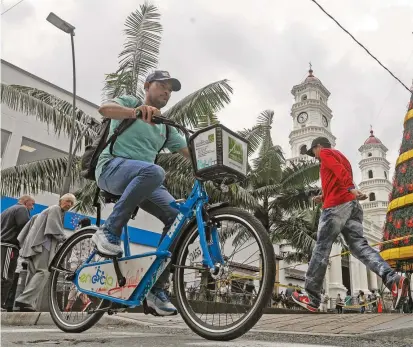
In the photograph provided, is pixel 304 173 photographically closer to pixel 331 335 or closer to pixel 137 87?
pixel 137 87

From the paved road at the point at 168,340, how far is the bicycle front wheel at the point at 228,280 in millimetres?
115

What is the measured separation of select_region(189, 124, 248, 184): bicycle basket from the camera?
2.51 m

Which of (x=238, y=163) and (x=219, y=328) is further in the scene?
(x=238, y=163)

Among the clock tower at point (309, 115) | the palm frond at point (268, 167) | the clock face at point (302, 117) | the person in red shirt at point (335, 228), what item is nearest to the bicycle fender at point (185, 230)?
the person in red shirt at point (335, 228)

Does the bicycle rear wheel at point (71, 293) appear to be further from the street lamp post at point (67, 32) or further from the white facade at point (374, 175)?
the white facade at point (374, 175)

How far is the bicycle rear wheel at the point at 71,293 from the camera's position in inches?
122

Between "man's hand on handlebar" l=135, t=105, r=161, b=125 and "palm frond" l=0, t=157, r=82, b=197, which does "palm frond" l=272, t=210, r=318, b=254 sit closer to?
"palm frond" l=0, t=157, r=82, b=197

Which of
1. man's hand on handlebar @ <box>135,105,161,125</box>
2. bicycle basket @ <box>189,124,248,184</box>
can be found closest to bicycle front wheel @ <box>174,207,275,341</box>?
bicycle basket @ <box>189,124,248,184</box>

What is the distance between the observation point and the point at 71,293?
130 inches

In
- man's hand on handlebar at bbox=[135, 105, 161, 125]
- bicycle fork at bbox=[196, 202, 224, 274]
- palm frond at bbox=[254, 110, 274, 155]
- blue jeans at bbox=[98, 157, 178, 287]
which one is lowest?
bicycle fork at bbox=[196, 202, 224, 274]

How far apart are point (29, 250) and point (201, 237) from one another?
3.72 metres

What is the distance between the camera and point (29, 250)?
5.51 m

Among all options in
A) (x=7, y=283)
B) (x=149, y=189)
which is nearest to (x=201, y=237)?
(x=149, y=189)

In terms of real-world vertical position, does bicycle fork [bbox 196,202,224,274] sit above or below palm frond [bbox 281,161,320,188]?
below
